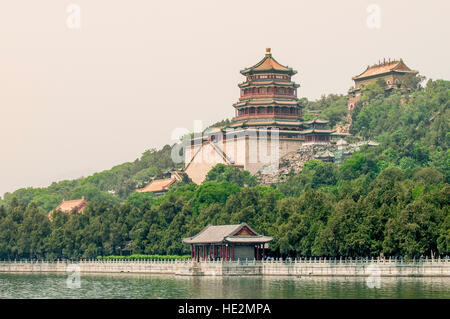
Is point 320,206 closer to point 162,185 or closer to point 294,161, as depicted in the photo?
point 294,161

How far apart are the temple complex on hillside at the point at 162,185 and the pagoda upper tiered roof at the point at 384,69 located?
33.5 meters

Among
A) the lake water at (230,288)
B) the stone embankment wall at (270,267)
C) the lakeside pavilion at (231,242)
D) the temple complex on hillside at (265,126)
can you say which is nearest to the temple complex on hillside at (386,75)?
the temple complex on hillside at (265,126)

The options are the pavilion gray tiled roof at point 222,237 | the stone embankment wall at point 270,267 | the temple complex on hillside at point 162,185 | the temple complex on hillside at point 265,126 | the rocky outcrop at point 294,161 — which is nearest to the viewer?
the stone embankment wall at point 270,267

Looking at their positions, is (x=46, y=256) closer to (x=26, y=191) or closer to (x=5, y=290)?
→ (x=5, y=290)

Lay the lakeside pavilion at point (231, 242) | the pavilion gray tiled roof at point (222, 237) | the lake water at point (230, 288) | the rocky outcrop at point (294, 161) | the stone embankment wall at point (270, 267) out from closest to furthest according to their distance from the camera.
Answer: the lake water at point (230, 288), the stone embankment wall at point (270, 267), the pavilion gray tiled roof at point (222, 237), the lakeside pavilion at point (231, 242), the rocky outcrop at point (294, 161)

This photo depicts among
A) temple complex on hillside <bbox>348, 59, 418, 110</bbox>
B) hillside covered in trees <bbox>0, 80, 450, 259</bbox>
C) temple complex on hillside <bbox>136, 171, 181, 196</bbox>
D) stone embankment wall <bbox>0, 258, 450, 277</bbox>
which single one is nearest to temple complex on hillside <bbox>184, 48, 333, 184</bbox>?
hillside covered in trees <bbox>0, 80, 450, 259</bbox>

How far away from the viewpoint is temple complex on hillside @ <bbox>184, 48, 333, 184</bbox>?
393 feet

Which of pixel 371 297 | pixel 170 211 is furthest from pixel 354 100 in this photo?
pixel 371 297

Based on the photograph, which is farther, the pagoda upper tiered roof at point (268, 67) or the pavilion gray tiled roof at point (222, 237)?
the pagoda upper tiered roof at point (268, 67)

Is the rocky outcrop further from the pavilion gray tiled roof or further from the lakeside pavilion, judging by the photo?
the lakeside pavilion

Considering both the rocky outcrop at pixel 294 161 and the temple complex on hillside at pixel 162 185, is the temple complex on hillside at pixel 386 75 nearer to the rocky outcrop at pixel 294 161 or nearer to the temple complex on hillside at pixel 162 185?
the rocky outcrop at pixel 294 161

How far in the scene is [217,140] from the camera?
126438mm

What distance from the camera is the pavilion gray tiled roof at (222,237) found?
76438 mm
